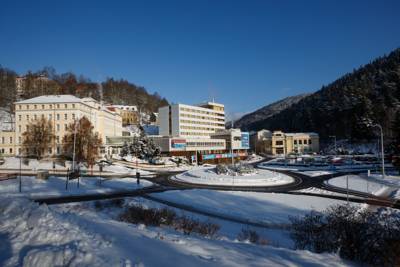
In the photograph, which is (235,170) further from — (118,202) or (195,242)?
(195,242)

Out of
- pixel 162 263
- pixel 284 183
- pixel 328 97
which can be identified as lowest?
pixel 284 183

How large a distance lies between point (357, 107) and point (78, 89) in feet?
396

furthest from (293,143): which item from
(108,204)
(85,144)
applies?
(108,204)

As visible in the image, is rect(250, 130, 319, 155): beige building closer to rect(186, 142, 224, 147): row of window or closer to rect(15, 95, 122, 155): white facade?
rect(186, 142, 224, 147): row of window

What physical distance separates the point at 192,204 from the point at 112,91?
132560 millimetres

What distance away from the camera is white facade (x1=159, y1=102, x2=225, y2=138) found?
307ft

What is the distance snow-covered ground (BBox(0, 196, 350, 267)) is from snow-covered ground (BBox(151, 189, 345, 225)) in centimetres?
1139

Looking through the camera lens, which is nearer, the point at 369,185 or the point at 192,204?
Answer: the point at 192,204

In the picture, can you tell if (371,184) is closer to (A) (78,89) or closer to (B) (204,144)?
(B) (204,144)

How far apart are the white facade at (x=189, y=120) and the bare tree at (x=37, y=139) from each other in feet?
144

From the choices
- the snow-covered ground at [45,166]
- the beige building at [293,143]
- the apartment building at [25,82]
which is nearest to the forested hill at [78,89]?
the apartment building at [25,82]

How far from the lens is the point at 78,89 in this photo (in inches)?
4594

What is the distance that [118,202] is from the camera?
74.8 ft

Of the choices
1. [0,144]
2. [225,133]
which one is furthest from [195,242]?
[225,133]
